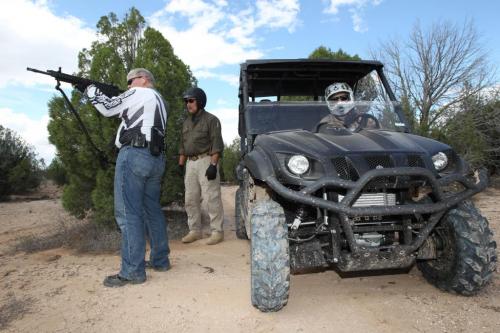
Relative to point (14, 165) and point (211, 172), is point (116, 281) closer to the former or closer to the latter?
point (211, 172)

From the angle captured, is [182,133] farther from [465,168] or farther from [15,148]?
[15,148]

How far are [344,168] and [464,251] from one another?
1.15 meters

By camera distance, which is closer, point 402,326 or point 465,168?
point 402,326

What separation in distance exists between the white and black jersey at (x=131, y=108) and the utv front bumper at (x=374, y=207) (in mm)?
1592

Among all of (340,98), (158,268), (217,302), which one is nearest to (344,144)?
(340,98)

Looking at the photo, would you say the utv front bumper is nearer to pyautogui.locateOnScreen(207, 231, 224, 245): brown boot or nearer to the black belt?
the black belt

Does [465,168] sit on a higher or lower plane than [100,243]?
higher

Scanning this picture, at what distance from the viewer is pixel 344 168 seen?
293 cm

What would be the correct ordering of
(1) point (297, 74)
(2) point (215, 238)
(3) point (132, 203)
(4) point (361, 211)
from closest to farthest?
(4) point (361, 211) < (3) point (132, 203) < (1) point (297, 74) < (2) point (215, 238)

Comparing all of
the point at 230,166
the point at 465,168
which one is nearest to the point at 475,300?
the point at 465,168

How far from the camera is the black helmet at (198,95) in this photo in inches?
219

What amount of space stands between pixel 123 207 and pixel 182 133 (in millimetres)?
2121

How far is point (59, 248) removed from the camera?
5.57m

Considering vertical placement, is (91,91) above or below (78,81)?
below
